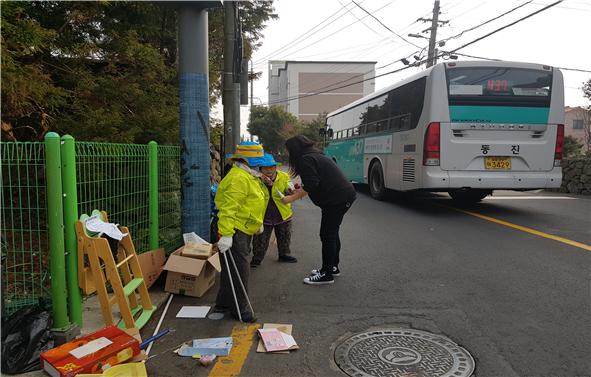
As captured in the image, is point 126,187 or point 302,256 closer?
point 126,187

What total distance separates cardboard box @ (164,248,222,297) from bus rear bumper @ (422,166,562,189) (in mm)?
5310

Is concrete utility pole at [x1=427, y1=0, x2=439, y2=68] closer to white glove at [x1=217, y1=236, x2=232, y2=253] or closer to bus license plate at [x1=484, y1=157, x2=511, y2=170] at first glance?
bus license plate at [x1=484, y1=157, x2=511, y2=170]

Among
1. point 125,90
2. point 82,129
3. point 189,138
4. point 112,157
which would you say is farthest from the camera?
point 125,90

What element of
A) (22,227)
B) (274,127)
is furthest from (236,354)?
(274,127)

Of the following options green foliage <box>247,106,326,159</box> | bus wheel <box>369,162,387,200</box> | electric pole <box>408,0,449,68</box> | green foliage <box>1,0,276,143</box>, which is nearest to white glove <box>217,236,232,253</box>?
green foliage <box>1,0,276,143</box>

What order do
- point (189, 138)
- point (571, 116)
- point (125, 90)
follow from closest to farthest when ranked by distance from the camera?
point (189, 138), point (125, 90), point (571, 116)

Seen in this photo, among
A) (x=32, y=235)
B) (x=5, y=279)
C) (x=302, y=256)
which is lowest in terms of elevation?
(x=302, y=256)

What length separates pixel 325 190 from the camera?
476 cm

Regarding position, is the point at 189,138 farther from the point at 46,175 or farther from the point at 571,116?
the point at 571,116

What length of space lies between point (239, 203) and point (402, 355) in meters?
1.76

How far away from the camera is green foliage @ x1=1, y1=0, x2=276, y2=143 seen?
476 cm

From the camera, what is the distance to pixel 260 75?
48.0 ft

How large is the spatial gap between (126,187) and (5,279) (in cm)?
132

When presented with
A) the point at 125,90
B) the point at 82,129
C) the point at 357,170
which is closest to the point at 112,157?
the point at 82,129
